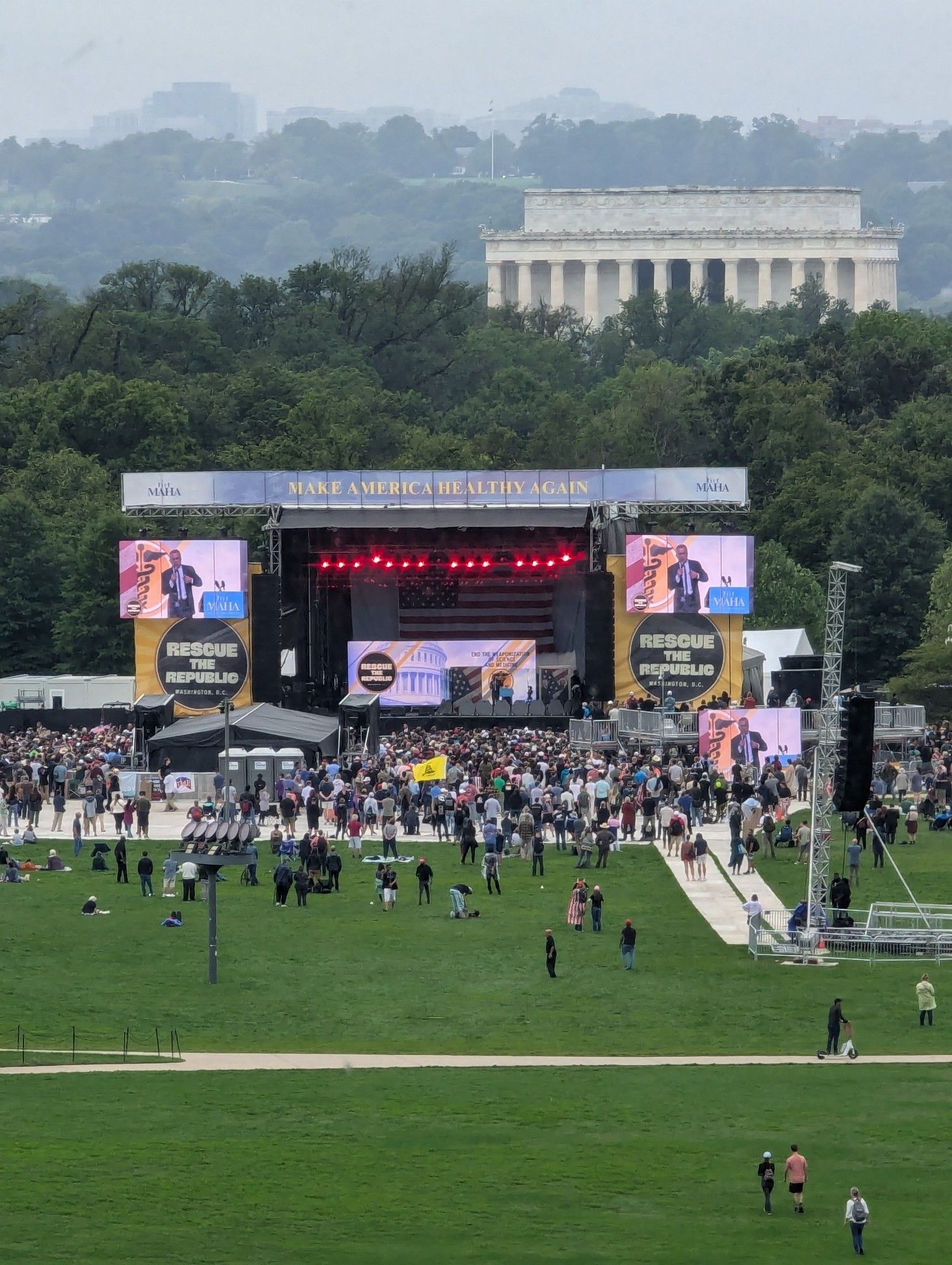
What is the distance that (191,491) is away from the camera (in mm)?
68625

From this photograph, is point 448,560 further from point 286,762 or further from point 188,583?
point 286,762

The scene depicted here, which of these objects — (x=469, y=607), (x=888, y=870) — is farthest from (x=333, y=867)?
(x=469, y=607)

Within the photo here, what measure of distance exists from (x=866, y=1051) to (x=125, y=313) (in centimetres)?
9839

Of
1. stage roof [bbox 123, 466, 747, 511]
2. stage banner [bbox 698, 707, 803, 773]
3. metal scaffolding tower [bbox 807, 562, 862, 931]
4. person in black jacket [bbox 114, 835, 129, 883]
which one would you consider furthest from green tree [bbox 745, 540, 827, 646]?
metal scaffolding tower [bbox 807, 562, 862, 931]

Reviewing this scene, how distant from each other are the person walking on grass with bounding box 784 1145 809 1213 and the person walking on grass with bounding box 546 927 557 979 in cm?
1137

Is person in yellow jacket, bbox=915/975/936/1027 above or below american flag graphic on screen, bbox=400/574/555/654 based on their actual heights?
below

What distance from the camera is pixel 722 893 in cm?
4478

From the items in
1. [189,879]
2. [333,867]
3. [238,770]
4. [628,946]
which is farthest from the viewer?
[238,770]

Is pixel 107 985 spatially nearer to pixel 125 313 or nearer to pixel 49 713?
pixel 49 713

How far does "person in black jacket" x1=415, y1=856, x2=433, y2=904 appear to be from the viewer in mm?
43500

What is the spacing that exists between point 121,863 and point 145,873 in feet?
3.78

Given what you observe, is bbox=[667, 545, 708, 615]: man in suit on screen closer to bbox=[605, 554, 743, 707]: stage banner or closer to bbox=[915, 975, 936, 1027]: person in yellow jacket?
bbox=[605, 554, 743, 707]: stage banner

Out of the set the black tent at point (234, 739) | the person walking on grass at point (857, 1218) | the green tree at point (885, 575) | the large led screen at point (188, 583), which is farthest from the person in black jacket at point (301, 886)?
the green tree at point (885, 575)

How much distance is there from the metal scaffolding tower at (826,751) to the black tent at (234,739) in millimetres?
18891
